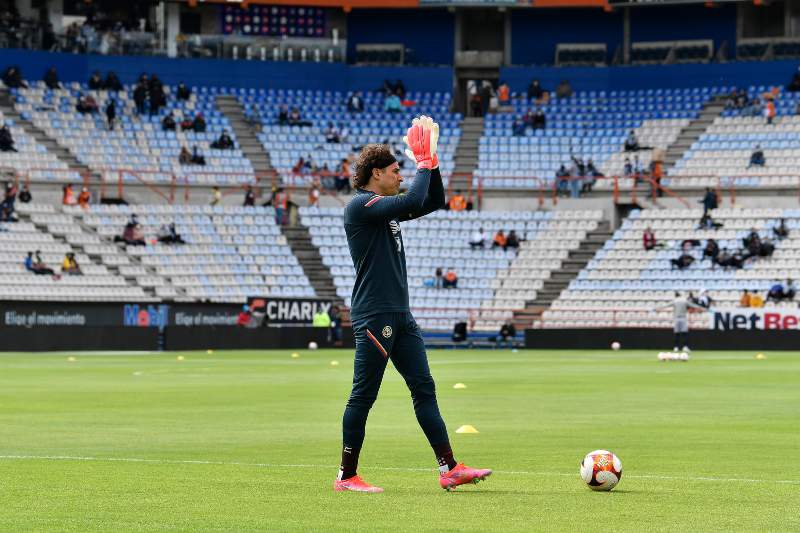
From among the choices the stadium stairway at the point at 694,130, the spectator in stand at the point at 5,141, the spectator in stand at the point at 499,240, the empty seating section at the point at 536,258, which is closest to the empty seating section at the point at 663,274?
the empty seating section at the point at 536,258

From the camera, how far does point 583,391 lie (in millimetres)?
26797

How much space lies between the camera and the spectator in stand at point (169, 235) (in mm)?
60906

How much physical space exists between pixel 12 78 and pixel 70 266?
51.1ft

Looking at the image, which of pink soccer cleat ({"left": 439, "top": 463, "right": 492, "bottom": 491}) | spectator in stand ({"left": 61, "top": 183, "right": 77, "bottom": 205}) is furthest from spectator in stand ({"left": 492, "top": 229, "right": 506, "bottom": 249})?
pink soccer cleat ({"left": 439, "top": 463, "right": 492, "bottom": 491})

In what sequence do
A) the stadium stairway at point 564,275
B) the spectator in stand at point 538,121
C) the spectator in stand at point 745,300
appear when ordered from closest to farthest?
the spectator in stand at point 745,300 < the stadium stairway at point 564,275 < the spectator in stand at point 538,121

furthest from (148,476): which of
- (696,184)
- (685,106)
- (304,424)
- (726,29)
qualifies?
(726,29)

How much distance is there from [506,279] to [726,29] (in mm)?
21866

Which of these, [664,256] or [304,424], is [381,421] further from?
[664,256]

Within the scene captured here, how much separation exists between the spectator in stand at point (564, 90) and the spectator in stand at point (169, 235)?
73.6 ft

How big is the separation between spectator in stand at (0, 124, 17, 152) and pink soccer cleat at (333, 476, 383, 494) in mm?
56653

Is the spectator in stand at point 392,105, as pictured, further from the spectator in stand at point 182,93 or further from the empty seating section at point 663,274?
the empty seating section at point 663,274

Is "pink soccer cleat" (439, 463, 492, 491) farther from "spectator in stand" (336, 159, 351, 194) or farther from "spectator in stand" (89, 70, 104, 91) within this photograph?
"spectator in stand" (89, 70, 104, 91)

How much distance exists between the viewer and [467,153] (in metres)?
70.2

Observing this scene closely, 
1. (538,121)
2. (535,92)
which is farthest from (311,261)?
(535,92)
